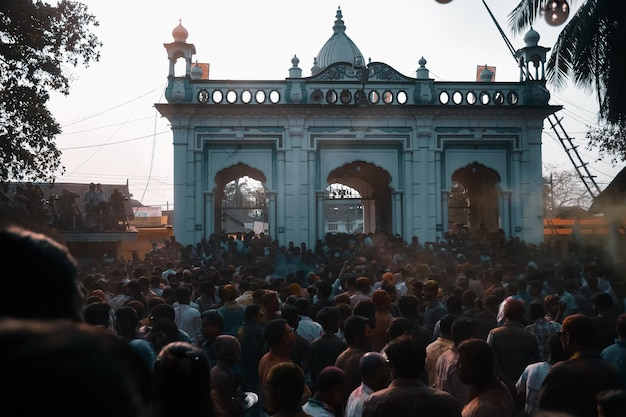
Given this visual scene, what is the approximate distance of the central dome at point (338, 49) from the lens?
32.6 meters

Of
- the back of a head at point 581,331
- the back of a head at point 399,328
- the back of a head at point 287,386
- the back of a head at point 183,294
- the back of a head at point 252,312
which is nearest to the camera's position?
the back of a head at point 287,386

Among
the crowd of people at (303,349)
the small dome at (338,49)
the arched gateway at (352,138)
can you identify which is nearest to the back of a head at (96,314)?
the crowd of people at (303,349)

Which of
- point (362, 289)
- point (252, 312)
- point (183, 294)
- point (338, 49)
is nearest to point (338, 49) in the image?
point (338, 49)

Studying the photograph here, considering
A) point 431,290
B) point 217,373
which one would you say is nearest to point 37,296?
point 217,373

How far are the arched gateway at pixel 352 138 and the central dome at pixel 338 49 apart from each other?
7.27 m

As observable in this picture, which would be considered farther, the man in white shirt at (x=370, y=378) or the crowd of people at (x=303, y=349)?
the man in white shirt at (x=370, y=378)

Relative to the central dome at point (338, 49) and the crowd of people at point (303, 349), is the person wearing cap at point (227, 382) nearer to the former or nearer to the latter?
the crowd of people at point (303, 349)

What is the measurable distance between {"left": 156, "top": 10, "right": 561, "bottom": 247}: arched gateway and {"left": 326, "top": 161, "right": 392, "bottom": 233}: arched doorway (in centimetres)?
126

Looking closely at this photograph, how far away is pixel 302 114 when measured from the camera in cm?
2484

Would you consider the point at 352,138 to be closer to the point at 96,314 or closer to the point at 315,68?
the point at 315,68

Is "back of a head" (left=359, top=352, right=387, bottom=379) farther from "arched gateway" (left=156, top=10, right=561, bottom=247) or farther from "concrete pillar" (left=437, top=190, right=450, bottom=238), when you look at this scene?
"concrete pillar" (left=437, top=190, right=450, bottom=238)

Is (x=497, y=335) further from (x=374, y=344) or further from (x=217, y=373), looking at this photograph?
(x=217, y=373)

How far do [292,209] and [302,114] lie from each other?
364 centimetres

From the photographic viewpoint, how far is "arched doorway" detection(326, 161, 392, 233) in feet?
90.4
